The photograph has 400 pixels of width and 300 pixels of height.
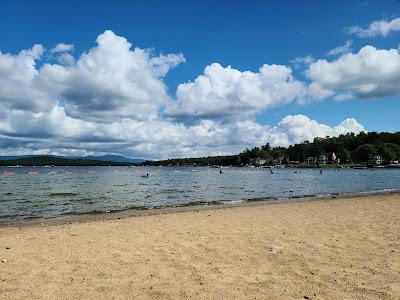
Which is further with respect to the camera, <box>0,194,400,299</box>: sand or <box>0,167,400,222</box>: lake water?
<box>0,167,400,222</box>: lake water

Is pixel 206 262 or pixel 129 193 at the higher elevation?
pixel 206 262

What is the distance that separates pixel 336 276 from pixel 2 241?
1083 centimetres

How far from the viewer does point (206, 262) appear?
8961 millimetres

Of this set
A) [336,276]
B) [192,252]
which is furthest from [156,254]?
[336,276]

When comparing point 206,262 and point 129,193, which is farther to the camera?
point 129,193

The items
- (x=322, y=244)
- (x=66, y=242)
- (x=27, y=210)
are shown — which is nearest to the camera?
(x=322, y=244)

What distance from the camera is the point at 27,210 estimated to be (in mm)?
23547

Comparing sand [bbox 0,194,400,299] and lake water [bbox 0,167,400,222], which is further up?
sand [bbox 0,194,400,299]

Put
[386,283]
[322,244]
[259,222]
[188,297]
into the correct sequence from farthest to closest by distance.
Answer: [259,222] → [322,244] → [386,283] → [188,297]

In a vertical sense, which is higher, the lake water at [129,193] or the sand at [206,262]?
the sand at [206,262]

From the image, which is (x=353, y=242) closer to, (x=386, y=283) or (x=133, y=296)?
(x=386, y=283)

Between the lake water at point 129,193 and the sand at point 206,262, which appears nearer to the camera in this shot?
the sand at point 206,262

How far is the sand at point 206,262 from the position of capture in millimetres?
6961

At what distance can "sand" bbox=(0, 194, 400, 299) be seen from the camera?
22.8 feet
